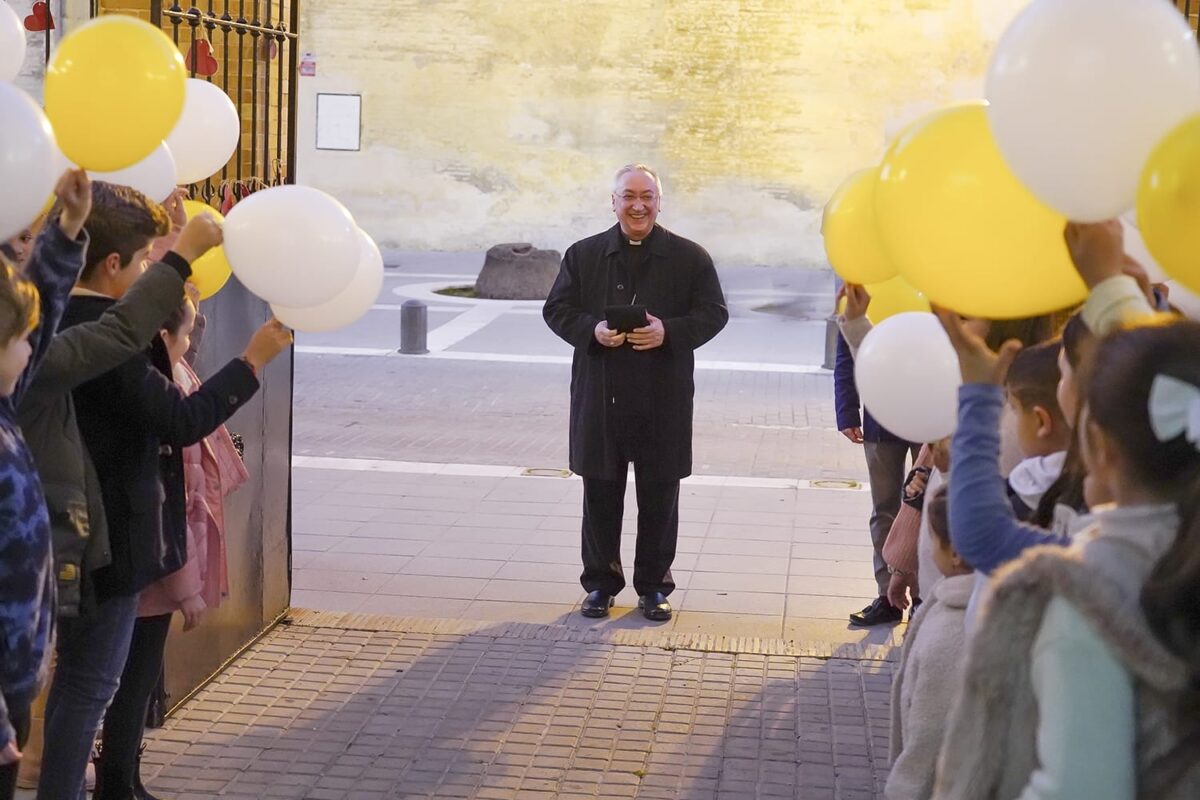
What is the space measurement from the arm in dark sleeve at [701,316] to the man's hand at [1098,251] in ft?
12.4

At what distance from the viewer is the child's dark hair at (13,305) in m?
2.73

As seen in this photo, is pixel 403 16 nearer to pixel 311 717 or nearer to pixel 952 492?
pixel 311 717

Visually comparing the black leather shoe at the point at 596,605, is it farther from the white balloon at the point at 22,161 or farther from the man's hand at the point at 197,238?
the white balloon at the point at 22,161

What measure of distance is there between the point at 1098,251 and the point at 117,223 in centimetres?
226

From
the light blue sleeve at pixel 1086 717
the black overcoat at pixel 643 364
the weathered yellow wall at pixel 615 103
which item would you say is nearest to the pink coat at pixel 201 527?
the black overcoat at pixel 643 364

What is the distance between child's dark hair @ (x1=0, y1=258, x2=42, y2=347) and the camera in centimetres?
273

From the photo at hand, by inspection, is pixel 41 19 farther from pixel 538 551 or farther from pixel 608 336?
pixel 538 551

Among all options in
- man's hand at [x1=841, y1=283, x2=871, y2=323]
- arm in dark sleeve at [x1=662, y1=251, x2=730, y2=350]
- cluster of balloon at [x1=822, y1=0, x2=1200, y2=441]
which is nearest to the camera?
cluster of balloon at [x1=822, y1=0, x2=1200, y2=441]

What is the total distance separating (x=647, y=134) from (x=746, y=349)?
12237mm

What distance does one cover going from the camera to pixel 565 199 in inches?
1111

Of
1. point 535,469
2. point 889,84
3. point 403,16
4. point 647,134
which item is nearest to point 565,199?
point 647,134

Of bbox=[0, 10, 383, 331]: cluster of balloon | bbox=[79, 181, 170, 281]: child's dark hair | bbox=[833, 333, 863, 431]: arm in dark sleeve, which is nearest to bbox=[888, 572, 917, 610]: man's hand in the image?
bbox=[833, 333, 863, 431]: arm in dark sleeve

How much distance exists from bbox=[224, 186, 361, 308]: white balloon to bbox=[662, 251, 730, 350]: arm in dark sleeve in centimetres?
295

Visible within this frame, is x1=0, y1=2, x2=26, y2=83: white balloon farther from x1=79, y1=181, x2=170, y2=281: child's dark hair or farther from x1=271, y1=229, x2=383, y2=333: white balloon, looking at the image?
x1=271, y1=229, x2=383, y2=333: white balloon
